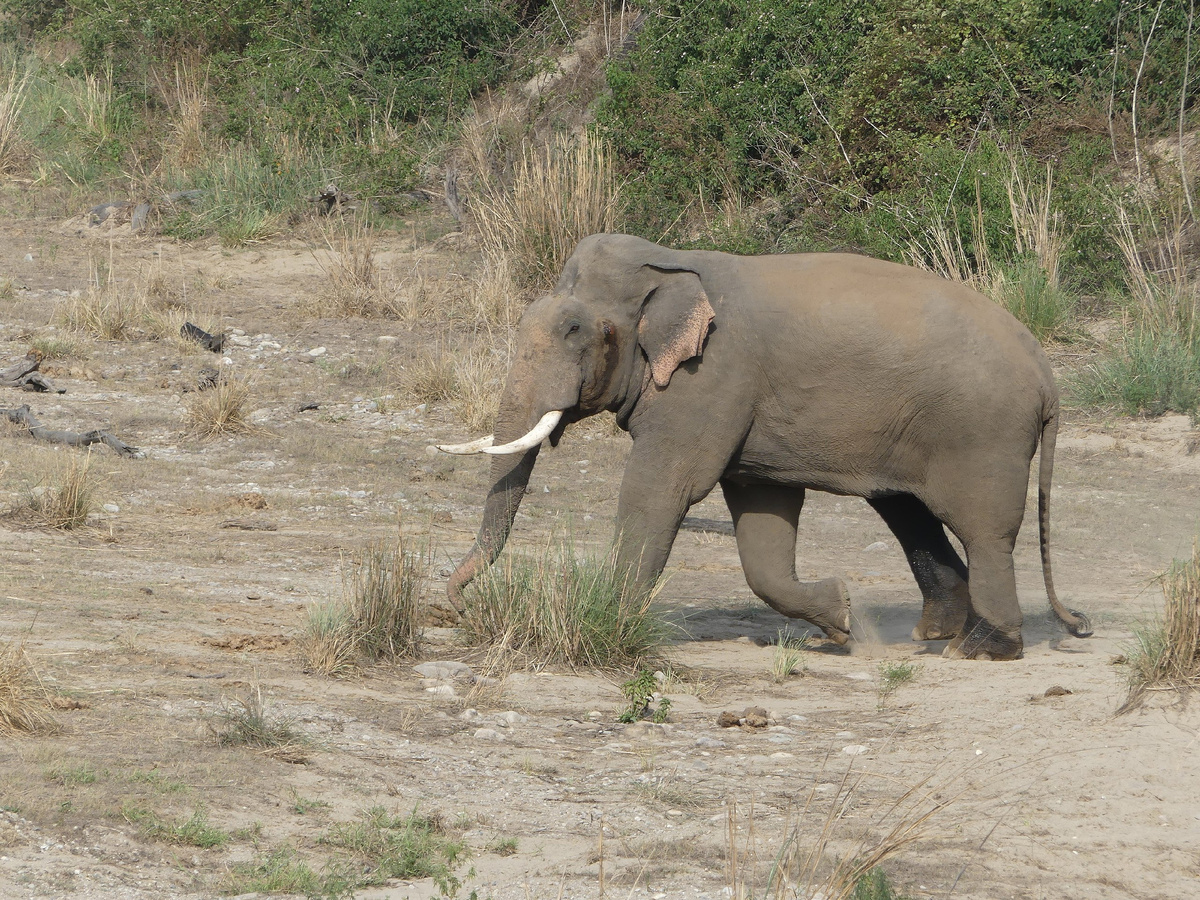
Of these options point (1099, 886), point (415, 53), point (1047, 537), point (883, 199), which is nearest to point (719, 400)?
point (1047, 537)

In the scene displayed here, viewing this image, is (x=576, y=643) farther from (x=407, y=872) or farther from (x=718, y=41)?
(x=718, y=41)

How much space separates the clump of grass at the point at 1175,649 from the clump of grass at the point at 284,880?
296 centimetres

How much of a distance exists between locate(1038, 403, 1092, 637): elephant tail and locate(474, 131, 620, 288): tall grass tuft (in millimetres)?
7678

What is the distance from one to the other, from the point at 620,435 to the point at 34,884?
8.22 meters

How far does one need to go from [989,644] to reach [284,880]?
4.04 m

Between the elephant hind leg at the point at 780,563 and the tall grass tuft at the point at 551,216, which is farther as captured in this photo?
the tall grass tuft at the point at 551,216

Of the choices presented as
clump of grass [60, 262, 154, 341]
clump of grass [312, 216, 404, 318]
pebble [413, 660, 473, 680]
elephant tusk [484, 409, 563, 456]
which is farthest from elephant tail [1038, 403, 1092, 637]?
clump of grass [60, 262, 154, 341]

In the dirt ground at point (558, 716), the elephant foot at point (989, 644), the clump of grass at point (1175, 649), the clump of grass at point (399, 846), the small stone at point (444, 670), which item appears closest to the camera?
the clump of grass at point (399, 846)

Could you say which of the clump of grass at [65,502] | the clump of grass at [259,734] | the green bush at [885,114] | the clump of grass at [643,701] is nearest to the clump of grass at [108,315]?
the green bush at [885,114]

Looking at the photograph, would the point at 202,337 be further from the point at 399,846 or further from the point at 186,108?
the point at 399,846

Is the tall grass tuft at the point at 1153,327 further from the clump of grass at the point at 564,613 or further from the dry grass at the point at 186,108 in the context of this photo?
the dry grass at the point at 186,108

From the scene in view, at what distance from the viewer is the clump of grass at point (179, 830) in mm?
4238

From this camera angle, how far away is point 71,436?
34.0 feet

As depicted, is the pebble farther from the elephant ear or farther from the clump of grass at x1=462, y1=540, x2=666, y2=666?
the elephant ear
